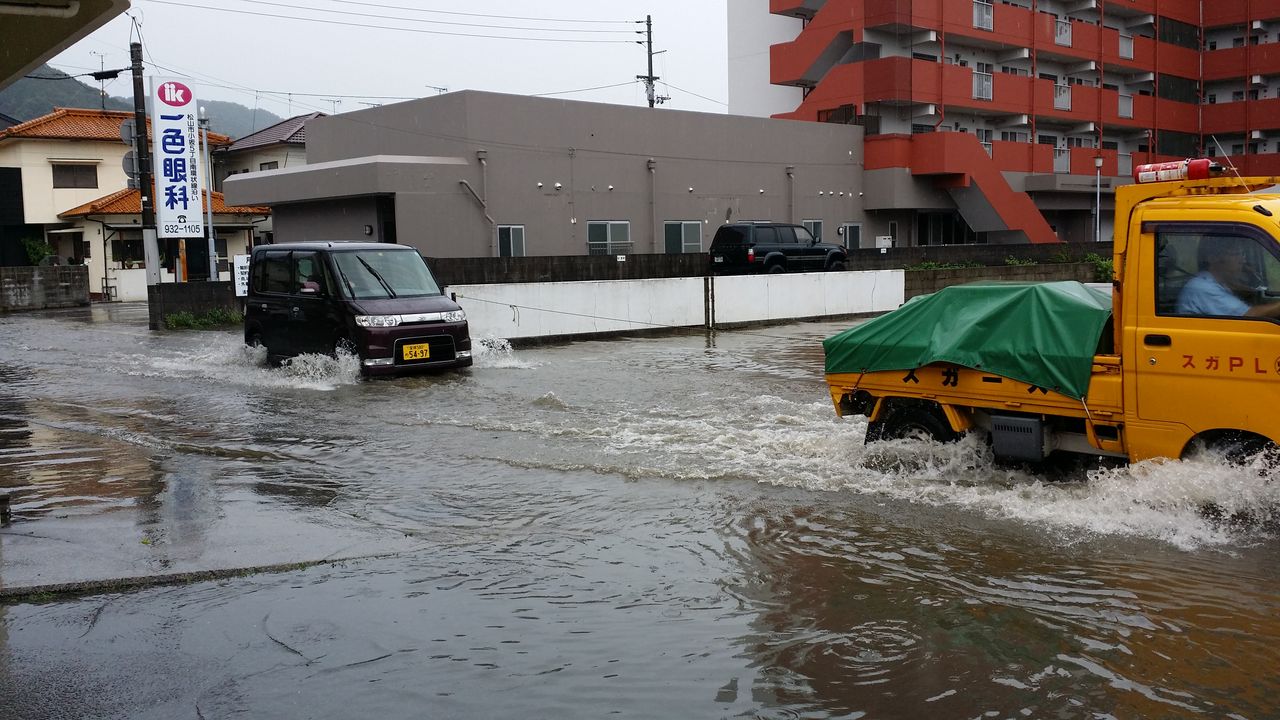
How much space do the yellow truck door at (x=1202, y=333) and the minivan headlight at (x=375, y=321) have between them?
997cm

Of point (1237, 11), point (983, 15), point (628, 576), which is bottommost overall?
point (628, 576)

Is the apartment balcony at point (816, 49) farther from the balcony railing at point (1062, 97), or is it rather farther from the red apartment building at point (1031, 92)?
the balcony railing at point (1062, 97)

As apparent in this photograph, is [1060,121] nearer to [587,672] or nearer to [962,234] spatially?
[962,234]

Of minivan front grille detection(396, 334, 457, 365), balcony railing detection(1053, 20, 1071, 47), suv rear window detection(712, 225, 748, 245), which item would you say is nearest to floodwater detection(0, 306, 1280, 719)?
minivan front grille detection(396, 334, 457, 365)

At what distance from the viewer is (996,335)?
25.8ft

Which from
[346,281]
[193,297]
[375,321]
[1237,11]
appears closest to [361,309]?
[375,321]

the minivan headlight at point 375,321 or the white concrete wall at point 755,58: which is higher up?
the white concrete wall at point 755,58

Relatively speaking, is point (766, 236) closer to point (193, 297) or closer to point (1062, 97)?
point (193, 297)

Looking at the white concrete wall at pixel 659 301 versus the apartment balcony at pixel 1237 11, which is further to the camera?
the apartment balcony at pixel 1237 11

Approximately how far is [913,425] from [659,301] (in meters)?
13.5

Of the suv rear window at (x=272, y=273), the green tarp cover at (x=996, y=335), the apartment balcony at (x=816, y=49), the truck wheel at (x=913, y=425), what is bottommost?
the truck wheel at (x=913, y=425)

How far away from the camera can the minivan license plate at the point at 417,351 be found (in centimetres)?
1466

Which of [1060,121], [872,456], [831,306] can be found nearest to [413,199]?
[831,306]

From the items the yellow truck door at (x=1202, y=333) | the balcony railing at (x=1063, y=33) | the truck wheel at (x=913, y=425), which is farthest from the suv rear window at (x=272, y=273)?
the balcony railing at (x=1063, y=33)
